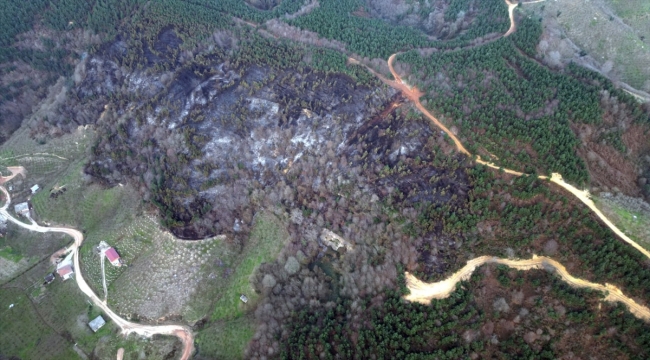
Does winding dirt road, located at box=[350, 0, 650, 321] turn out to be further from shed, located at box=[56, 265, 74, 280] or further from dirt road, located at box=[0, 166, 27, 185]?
dirt road, located at box=[0, 166, 27, 185]

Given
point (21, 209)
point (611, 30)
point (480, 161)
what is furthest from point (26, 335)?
point (611, 30)

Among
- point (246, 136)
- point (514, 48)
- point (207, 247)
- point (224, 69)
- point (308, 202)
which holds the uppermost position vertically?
point (514, 48)

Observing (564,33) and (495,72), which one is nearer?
(495,72)

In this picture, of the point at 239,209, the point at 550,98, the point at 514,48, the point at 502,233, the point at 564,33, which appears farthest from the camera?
the point at 564,33

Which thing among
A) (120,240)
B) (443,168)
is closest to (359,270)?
(443,168)

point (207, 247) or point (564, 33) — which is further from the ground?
point (564, 33)

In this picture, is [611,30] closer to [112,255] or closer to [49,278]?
[112,255]

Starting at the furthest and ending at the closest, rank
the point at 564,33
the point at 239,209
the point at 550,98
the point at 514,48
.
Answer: the point at 564,33
the point at 514,48
the point at 239,209
the point at 550,98

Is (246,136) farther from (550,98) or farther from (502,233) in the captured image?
(550,98)

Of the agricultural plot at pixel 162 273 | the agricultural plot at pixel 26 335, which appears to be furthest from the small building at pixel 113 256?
the agricultural plot at pixel 26 335

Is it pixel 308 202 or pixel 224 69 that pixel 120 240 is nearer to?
pixel 308 202
